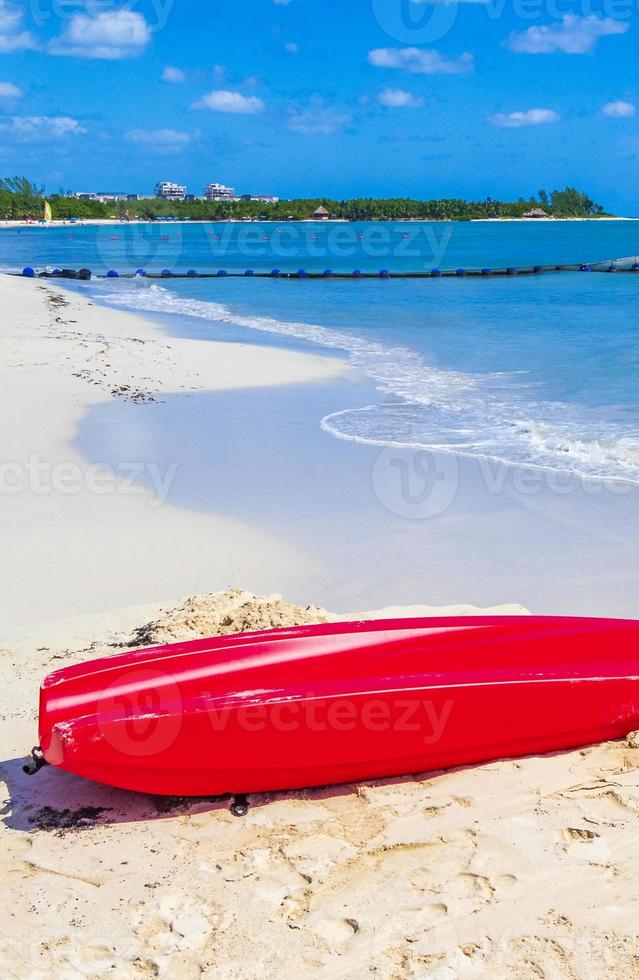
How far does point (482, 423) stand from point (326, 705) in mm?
7916

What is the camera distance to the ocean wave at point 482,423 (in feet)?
30.9

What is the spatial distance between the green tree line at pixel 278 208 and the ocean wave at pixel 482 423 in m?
139

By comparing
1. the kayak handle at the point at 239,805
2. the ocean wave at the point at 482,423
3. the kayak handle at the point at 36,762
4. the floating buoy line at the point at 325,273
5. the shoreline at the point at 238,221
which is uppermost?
the shoreline at the point at 238,221

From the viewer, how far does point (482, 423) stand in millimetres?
11234

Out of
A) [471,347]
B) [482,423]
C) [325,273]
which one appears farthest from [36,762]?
[325,273]

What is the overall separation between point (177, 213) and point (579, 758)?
16641 cm

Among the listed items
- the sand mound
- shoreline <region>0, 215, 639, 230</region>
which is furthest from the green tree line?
the sand mound

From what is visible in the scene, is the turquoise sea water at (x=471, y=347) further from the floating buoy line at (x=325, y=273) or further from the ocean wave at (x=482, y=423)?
the floating buoy line at (x=325, y=273)

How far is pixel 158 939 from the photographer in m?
3.04

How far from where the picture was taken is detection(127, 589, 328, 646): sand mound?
4.97m

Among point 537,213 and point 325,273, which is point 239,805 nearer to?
point 325,273

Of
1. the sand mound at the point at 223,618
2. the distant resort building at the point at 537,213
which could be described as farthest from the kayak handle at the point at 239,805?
the distant resort building at the point at 537,213

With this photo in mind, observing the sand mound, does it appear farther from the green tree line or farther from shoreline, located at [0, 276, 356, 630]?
the green tree line

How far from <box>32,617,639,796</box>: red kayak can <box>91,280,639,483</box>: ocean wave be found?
489 cm
